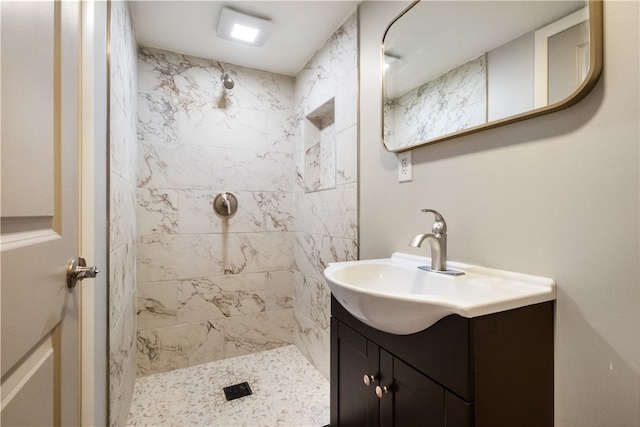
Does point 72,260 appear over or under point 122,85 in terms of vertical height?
under

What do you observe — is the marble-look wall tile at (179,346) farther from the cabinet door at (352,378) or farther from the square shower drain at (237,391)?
the cabinet door at (352,378)

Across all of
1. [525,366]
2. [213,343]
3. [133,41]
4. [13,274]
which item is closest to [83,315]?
[13,274]

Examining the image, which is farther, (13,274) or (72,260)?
(72,260)

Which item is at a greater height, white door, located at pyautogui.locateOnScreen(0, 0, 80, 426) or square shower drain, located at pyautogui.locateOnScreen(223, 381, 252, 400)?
white door, located at pyautogui.locateOnScreen(0, 0, 80, 426)

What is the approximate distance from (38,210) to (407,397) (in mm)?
998

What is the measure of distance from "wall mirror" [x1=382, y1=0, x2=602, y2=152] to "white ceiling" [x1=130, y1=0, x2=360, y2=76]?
1.82 ft

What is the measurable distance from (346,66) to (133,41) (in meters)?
1.30

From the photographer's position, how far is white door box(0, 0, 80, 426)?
48 cm

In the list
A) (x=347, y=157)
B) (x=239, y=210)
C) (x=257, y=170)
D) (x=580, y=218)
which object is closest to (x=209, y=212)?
(x=239, y=210)

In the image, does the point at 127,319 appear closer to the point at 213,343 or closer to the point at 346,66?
the point at 213,343

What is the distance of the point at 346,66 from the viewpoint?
5.67 ft

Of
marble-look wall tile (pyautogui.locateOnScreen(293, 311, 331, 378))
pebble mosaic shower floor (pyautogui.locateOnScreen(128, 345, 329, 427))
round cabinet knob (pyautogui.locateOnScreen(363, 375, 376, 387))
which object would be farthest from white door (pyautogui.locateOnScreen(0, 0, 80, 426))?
marble-look wall tile (pyautogui.locateOnScreen(293, 311, 331, 378))

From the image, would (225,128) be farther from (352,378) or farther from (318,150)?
(352,378)

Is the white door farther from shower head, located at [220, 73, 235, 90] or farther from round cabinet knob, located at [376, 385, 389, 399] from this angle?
shower head, located at [220, 73, 235, 90]
